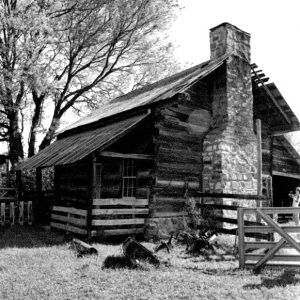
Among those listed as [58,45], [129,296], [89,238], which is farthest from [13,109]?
[129,296]

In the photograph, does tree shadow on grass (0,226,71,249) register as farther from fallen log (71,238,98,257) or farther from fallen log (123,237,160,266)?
fallen log (123,237,160,266)

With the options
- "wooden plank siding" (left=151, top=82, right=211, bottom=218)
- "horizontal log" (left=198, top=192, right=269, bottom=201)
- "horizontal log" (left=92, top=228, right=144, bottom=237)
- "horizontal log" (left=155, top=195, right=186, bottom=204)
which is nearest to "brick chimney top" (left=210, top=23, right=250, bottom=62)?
"wooden plank siding" (left=151, top=82, right=211, bottom=218)

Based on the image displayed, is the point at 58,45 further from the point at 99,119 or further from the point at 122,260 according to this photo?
the point at 122,260

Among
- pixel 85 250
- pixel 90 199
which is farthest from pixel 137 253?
pixel 90 199

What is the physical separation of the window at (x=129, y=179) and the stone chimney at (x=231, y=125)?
8.52 feet

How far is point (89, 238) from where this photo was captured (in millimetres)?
10648

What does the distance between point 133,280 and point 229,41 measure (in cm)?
1067

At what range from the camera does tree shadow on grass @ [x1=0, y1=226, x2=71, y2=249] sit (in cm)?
1013

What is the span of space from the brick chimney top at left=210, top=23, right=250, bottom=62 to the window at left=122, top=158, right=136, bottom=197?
18.4 ft

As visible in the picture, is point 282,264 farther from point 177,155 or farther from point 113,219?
point 177,155

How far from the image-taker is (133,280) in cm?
645

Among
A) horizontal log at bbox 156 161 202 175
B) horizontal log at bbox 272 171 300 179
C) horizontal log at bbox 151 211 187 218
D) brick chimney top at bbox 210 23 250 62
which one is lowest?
horizontal log at bbox 151 211 187 218

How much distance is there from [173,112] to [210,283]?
724 centimetres

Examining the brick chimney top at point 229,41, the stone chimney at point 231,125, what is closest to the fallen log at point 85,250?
the stone chimney at point 231,125
